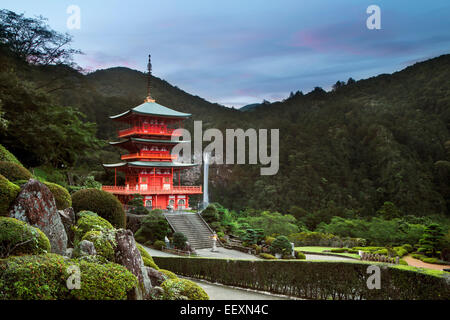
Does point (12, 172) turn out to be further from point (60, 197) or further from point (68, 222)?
point (68, 222)

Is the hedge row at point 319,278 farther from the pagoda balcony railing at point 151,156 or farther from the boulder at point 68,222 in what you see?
the pagoda balcony railing at point 151,156

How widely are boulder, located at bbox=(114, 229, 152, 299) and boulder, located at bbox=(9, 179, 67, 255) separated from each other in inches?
54.7

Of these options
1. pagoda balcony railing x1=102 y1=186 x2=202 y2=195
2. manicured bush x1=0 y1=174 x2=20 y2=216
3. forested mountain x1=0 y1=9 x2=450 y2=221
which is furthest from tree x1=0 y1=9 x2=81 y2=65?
manicured bush x1=0 y1=174 x2=20 y2=216

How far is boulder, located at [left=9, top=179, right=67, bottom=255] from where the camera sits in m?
6.19

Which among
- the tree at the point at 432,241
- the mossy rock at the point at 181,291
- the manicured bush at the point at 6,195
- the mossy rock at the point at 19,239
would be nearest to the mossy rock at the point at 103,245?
Result: the mossy rock at the point at 19,239

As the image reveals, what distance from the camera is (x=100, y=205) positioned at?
10188mm

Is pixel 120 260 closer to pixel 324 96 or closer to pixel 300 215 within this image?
pixel 300 215

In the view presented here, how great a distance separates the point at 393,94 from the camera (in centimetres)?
5662

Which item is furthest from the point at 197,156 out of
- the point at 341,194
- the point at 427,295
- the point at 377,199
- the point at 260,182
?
the point at 427,295

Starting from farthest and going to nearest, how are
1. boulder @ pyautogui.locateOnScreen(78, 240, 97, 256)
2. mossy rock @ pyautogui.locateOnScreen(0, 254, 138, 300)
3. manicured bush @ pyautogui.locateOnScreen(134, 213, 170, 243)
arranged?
manicured bush @ pyautogui.locateOnScreen(134, 213, 170, 243)
boulder @ pyautogui.locateOnScreen(78, 240, 97, 256)
mossy rock @ pyautogui.locateOnScreen(0, 254, 138, 300)

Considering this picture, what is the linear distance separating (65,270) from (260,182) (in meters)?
43.7

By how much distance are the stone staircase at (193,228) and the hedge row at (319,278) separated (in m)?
6.45

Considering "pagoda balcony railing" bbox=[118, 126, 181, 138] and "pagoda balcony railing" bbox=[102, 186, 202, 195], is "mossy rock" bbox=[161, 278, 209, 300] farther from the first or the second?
"pagoda balcony railing" bbox=[118, 126, 181, 138]

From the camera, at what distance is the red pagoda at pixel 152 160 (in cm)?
2702
